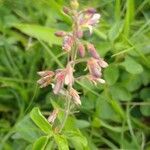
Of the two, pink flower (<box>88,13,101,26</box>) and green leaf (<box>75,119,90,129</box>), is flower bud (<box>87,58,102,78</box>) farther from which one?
green leaf (<box>75,119,90,129</box>)

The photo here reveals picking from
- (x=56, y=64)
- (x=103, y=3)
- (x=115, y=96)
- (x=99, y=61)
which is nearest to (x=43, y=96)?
(x=56, y=64)

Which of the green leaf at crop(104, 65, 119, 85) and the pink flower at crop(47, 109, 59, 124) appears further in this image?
the green leaf at crop(104, 65, 119, 85)

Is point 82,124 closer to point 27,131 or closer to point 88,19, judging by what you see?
point 27,131

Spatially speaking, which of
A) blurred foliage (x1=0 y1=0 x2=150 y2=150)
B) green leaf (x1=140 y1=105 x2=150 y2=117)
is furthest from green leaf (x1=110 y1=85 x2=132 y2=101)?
green leaf (x1=140 y1=105 x2=150 y2=117)

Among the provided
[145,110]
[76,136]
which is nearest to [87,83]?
[145,110]

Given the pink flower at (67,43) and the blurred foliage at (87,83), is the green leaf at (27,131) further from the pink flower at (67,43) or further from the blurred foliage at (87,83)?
the pink flower at (67,43)

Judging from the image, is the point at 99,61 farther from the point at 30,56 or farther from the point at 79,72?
the point at 30,56
